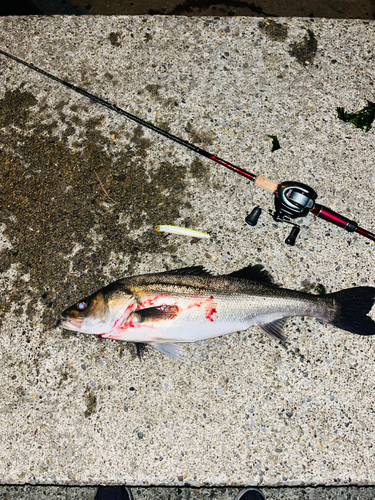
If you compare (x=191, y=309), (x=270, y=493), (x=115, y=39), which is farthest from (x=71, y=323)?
(x=115, y=39)

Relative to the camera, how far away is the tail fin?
2.93 m

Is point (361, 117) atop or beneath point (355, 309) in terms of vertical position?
atop

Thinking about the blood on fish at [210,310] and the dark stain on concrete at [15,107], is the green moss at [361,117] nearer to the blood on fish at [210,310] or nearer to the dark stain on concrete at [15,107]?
the blood on fish at [210,310]

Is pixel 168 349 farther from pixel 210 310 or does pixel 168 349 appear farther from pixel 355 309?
pixel 355 309

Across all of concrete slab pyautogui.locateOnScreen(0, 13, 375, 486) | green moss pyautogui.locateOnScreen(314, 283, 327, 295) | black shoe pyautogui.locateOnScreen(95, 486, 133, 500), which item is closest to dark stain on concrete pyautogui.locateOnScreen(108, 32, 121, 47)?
Answer: concrete slab pyautogui.locateOnScreen(0, 13, 375, 486)

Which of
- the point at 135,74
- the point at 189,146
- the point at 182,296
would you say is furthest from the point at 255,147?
the point at 182,296

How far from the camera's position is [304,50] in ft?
12.0

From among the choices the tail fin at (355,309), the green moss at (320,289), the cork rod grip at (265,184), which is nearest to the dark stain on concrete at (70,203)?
the cork rod grip at (265,184)

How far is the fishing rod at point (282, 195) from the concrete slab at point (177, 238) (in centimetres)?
15

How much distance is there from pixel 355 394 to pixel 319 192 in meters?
1.92

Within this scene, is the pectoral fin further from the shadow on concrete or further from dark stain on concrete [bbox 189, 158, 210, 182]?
the shadow on concrete

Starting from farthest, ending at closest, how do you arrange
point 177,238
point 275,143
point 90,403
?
point 275,143, point 177,238, point 90,403

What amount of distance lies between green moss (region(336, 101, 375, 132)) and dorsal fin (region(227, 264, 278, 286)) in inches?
73.4

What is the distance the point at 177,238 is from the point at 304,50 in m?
2.47
